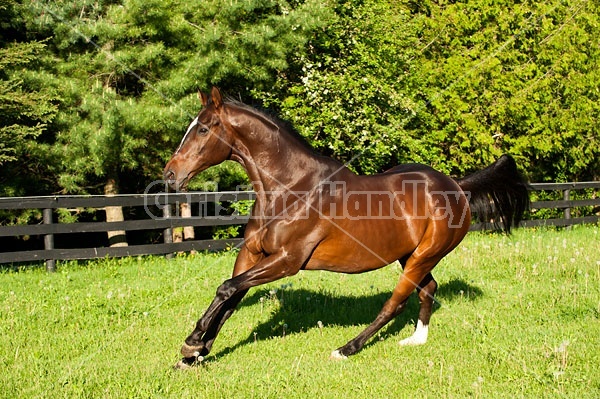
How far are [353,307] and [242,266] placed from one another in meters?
2.27

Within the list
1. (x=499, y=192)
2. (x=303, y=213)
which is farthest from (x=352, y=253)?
(x=499, y=192)

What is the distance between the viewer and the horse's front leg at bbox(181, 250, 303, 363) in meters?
4.73

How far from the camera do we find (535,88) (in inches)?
725

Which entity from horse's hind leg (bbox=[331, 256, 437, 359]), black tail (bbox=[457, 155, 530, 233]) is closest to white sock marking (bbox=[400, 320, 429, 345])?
horse's hind leg (bbox=[331, 256, 437, 359])

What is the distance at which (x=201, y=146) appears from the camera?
15.9 ft

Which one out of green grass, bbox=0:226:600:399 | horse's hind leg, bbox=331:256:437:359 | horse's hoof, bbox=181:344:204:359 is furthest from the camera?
horse's hind leg, bbox=331:256:437:359

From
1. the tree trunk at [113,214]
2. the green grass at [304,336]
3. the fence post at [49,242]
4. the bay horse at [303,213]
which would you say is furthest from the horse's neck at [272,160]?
the tree trunk at [113,214]

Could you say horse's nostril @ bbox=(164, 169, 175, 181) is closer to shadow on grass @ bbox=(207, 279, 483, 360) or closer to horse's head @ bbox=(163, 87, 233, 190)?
horse's head @ bbox=(163, 87, 233, 190)

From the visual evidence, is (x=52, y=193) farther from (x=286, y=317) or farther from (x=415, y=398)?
(x=415, y=398)

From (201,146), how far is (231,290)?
123cm

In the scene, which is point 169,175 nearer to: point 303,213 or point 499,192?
point 303,213

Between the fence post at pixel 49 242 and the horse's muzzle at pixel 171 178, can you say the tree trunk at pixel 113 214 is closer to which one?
the fence post at pixel 49 242

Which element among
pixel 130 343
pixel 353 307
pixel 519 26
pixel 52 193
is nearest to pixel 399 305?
pixel 353 307

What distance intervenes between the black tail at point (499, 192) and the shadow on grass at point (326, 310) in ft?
3.73
